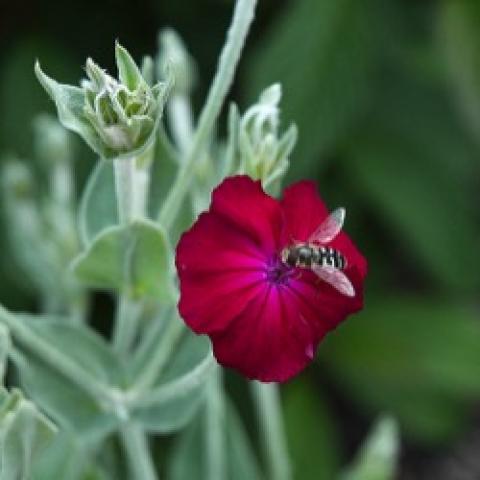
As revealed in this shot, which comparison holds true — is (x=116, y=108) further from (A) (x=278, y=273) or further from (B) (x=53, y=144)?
(B) (x=53, y=144)

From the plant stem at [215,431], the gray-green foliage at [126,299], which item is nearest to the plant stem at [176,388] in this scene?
the gray-green foliage at [126,299]

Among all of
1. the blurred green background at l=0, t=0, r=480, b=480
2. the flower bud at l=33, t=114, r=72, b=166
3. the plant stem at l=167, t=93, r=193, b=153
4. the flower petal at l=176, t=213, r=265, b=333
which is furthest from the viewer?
the blurred green background at l=0, t=0, r=480, b=480

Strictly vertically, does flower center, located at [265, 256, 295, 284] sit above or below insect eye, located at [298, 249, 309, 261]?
below

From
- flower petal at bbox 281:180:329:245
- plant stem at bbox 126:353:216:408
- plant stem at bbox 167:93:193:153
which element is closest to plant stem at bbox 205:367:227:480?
plant stem at bbox 126:353:216:408

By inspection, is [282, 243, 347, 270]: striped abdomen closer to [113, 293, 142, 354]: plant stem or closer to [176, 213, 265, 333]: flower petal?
[176, 213, 265, 333]: flower petal

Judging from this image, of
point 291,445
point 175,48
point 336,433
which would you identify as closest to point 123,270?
point 175,48

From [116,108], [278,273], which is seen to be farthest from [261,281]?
[116,108]

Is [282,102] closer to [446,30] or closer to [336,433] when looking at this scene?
[446,30]
